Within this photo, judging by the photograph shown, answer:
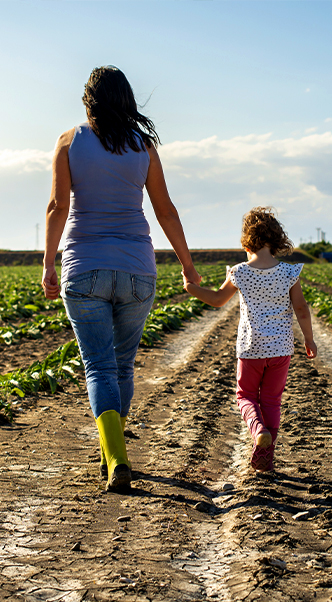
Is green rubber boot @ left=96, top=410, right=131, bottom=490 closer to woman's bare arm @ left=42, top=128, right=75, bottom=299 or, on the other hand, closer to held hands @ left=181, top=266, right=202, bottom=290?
woman's bare arm @ left=42, top=128, right=75, bottom=299

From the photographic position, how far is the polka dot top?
3.46 m

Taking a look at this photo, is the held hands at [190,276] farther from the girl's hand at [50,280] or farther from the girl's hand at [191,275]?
the girl's hand at [50,280]

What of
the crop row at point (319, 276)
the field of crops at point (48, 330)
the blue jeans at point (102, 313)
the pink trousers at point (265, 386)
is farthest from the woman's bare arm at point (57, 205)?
the crop row at point (319, 276)

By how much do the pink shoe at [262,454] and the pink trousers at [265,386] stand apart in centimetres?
13

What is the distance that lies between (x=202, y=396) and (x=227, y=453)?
5.97ft

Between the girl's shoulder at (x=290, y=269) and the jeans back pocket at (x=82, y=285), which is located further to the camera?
the girl's shoulder at (x=290, y=269)

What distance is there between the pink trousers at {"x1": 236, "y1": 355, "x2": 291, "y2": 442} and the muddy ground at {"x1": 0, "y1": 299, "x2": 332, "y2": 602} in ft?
1.11

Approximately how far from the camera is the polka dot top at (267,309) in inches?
136

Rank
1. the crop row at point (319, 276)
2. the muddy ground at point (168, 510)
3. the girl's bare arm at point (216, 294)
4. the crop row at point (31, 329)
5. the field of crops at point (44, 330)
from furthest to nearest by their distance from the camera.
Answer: the crop row at point (319, 276), the crop row at point (31, 329), the field of crops at point (44, 330), the girl's bare arm at point (216, 294), the muddy ground at point (168, 510)

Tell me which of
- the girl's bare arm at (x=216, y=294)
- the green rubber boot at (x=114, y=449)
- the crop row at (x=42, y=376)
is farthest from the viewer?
the crop row at (x=42, y=376)

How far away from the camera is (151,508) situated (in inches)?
112

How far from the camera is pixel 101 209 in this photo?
120 inches

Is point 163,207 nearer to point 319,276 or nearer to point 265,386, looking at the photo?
point 265,386

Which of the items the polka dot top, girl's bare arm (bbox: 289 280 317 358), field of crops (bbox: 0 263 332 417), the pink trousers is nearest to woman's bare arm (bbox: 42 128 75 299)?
the polka dot top
